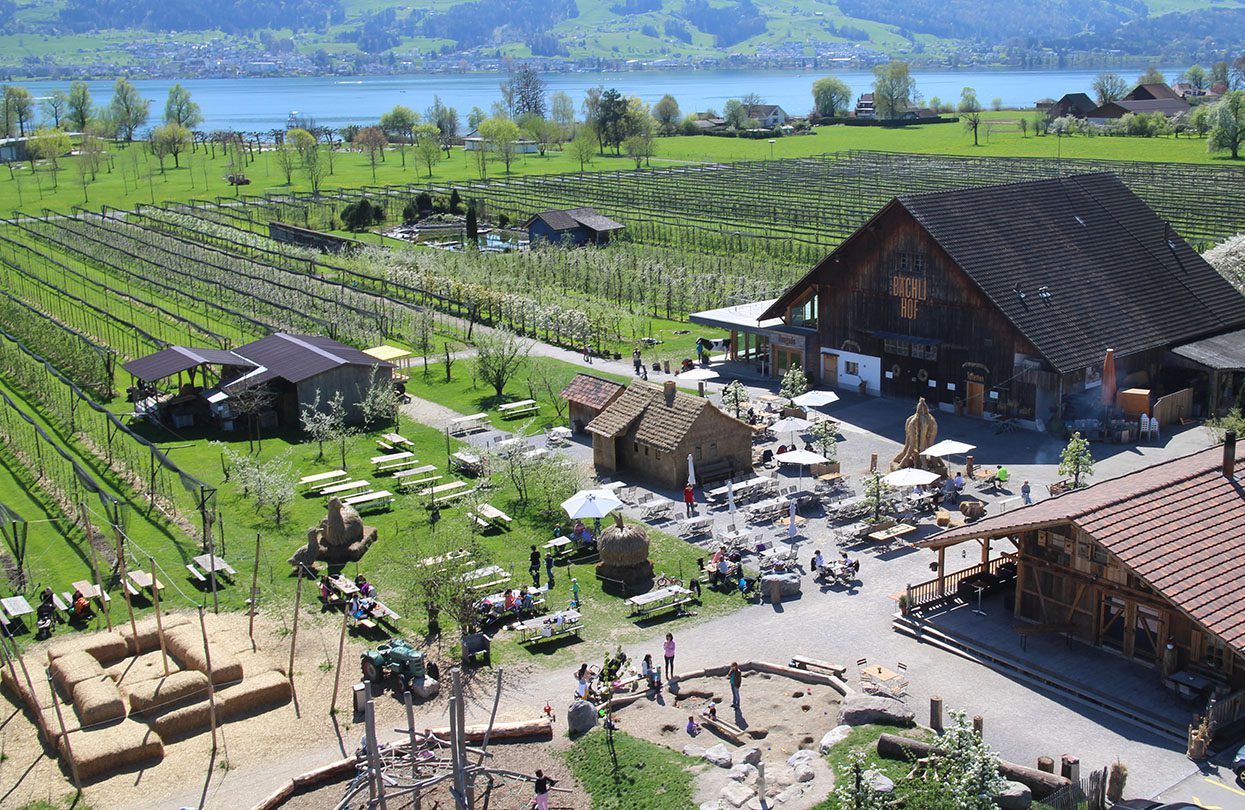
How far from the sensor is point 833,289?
175ft

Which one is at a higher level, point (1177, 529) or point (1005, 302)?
point (1005, 302)

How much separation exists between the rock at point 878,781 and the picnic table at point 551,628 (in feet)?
32.4

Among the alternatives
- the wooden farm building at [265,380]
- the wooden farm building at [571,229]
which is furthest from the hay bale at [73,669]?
the wooden farm building at [571,229]

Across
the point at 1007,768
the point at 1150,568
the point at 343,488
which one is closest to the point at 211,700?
the point at 1007,768

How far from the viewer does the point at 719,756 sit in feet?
80.4

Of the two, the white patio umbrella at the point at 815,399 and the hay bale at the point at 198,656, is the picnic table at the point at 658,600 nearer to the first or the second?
the hay bale at the point at 198,656

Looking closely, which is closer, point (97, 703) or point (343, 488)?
point (97, 703)

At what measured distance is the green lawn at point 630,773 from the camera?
2322cm

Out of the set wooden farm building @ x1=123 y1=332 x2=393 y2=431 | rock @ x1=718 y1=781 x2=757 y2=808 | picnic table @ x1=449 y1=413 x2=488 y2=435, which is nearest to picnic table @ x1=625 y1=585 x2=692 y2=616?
rock @ x1=718 y1=781 x2=757 y2=808

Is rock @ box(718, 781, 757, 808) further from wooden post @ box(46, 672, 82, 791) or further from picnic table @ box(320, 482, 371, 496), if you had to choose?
picnic table @ box(320, 482, 371, 496)

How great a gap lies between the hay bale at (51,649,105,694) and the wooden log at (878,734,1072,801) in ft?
55.6

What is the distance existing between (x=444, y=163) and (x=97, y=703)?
505ft

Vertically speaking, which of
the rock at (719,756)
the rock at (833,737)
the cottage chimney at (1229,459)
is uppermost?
the cottage chimney at (1229,459)

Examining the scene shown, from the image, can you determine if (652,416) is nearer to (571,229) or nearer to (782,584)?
(782,584)
